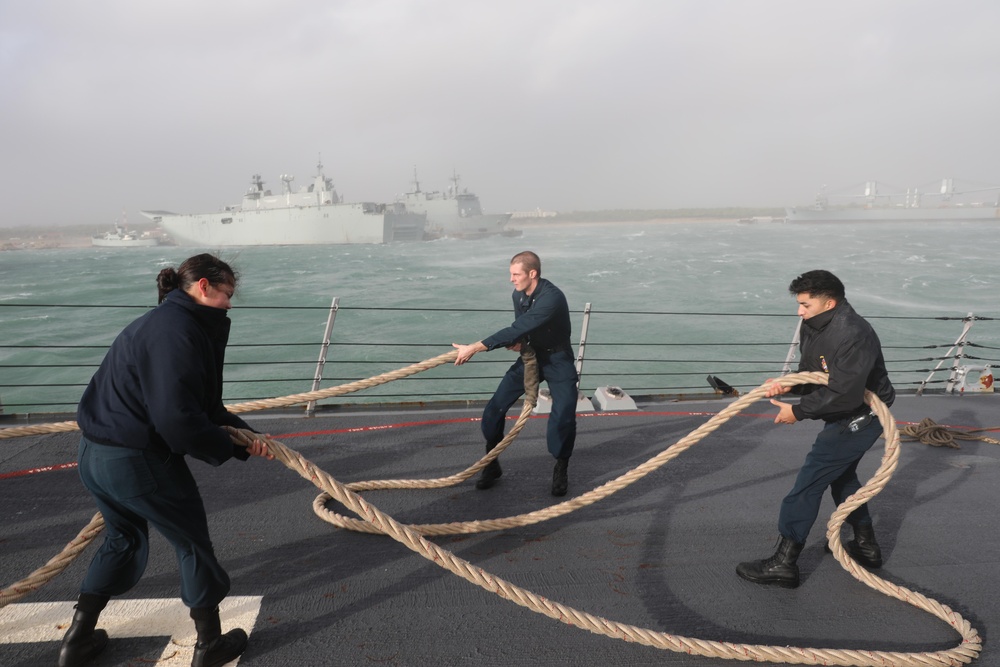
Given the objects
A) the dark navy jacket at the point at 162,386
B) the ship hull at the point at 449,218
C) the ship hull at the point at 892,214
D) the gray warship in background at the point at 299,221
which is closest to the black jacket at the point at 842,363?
the dark navy jacket at the point at 162,386

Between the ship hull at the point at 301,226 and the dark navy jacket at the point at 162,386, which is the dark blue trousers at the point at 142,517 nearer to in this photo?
the dark navy jacket at the point at 162,386

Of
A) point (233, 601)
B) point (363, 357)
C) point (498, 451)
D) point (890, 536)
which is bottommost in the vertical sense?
point (363, 357)

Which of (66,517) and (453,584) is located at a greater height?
(66,517)

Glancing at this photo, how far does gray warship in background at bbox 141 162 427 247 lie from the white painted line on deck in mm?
76183

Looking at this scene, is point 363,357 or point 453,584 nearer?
point 453,584

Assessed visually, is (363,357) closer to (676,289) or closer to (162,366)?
(162,366)

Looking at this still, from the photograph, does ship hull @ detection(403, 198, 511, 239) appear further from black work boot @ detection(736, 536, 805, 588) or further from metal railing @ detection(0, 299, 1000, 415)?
black work boot @ detection(736, 536, 805, 588)

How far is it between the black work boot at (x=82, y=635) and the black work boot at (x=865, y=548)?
139 inches

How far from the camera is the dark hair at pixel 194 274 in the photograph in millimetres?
1997

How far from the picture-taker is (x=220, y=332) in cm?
212

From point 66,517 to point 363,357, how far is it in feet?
66.6

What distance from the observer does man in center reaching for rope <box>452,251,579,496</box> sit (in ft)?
11.6

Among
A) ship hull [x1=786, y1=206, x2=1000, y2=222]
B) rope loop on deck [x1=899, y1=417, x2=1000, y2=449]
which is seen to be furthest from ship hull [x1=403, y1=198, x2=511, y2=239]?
rope loop on deck [x1=899, y1=417, x2=1000, y2=449]

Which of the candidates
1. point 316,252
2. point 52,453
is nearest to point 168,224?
point 316,252
